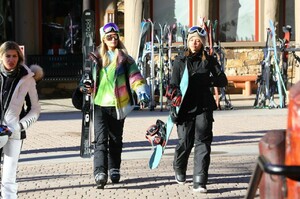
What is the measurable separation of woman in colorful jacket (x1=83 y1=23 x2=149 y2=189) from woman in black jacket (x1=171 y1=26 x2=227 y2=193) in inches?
18.1

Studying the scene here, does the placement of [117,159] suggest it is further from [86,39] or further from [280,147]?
[280,147]

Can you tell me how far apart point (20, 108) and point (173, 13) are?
48.1 ft

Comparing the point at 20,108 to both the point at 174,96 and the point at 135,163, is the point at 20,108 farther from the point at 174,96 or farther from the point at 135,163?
the point at 135,163

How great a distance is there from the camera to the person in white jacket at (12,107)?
22.5 ft

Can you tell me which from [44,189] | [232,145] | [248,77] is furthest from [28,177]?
[248,77]

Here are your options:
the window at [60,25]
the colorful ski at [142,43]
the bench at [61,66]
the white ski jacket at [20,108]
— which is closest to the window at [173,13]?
the window at [60,25]

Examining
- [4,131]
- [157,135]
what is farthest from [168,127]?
[4,131]

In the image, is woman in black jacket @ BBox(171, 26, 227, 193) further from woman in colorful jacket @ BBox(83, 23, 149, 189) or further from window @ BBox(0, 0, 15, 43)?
window @ BBox(0, 0, 15, 43)

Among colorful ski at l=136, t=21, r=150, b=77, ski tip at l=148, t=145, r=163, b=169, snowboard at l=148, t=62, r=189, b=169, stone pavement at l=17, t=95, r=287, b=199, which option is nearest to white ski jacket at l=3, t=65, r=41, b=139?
stone pavement at l=17, t=95, r=287, b=199

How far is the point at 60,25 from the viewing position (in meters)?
21.9

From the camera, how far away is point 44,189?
8.53 m

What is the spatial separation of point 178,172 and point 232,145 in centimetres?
339

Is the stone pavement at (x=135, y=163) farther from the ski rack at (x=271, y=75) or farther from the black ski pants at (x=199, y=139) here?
the ski rack at (x=271, y=75)

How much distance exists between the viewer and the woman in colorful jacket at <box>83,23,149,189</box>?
27.8ft
